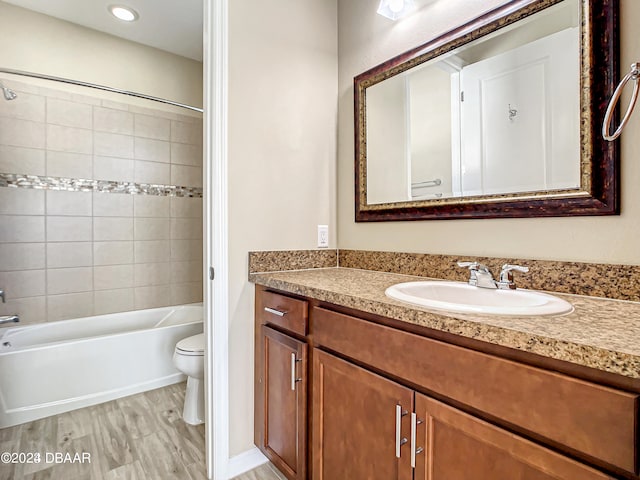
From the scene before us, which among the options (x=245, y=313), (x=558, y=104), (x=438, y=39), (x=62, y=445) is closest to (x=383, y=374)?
(x=245, y=313)

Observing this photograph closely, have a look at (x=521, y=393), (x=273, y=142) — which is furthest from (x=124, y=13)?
(x=521, y=393)

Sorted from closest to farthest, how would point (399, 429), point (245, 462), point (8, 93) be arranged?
point (399, 429) < point (245, 462) < point (8, 93)

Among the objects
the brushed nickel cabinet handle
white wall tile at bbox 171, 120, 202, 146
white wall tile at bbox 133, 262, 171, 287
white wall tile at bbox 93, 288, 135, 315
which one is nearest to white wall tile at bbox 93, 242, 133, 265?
white wall tile at bbox 133, 262, 171, 287

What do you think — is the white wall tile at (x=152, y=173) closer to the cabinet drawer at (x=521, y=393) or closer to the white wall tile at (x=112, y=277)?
the white wall tile at (x=112, y=277)

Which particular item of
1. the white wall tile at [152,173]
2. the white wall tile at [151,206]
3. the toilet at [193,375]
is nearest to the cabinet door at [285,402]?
the toilet at [193,375]

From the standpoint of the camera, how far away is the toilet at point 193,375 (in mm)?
1905

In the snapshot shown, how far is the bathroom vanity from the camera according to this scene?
Result: 0.58 meters

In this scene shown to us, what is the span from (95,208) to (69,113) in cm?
72

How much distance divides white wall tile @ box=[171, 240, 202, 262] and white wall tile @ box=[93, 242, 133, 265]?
0.34 meters

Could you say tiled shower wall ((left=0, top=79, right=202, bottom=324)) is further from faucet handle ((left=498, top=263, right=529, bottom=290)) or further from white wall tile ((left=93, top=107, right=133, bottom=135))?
faucet handle ((left=498, top=263, right=529, bottom=290))

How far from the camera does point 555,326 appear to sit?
2.27 feet

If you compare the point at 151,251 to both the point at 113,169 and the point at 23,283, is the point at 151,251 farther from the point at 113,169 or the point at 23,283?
the point at 23,283

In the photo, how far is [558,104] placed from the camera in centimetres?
109

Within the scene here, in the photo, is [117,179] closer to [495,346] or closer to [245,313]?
[245,313]
